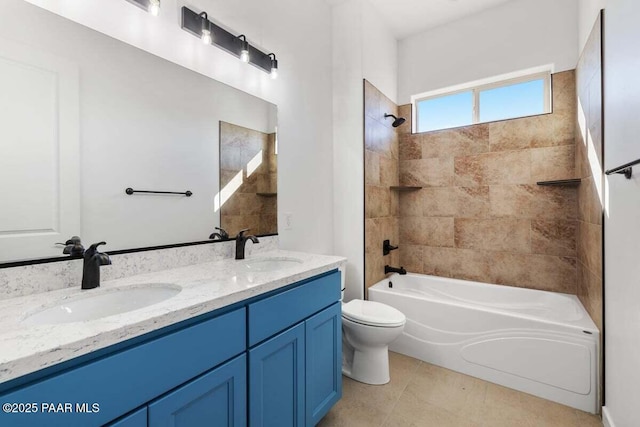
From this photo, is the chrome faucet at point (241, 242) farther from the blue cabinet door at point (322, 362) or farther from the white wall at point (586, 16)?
the white wall at point (586, 16)

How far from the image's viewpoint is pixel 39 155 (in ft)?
3.49

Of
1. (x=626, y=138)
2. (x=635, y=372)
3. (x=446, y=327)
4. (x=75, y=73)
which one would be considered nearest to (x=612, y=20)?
(x=626, y=138)

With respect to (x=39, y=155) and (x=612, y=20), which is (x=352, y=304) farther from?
(x=612, y=20)

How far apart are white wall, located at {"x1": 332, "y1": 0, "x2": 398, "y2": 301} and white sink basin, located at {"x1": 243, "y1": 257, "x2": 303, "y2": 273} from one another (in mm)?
887

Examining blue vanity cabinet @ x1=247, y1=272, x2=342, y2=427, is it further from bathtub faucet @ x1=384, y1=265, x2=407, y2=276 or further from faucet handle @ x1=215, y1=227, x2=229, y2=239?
bathtub faucet @ x1=384, y1=265, x2=407, y2=276

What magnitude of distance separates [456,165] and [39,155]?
3065mm

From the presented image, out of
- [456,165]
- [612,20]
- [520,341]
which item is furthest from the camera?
[456,165]

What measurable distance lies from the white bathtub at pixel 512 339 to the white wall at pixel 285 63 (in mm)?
1013

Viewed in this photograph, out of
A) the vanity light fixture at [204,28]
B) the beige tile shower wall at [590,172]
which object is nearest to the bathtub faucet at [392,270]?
the beige tile shower wall at [590,172]

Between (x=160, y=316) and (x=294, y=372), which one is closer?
(x=160, y=316)

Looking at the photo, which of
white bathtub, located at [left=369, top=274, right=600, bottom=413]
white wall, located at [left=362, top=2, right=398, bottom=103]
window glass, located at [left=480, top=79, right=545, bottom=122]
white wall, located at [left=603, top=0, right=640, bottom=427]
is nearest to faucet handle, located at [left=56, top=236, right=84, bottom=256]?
white bathtub, located at [left=369, top=274, right=600, bottom=413]

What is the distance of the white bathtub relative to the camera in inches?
71.5

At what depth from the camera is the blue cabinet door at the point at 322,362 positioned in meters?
1.44

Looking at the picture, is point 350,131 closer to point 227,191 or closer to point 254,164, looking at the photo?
point 254,164
